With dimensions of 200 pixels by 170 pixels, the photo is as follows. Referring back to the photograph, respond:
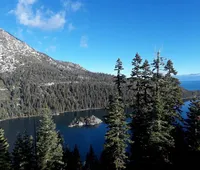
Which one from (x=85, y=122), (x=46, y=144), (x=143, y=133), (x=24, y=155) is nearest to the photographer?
(x=143, y=133)

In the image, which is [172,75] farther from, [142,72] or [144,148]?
[144,148]

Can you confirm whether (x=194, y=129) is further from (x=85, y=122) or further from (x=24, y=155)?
(x=85, y=122)

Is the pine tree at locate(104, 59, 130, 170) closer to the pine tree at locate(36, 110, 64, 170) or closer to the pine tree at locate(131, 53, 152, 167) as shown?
the pine tree at locate(131, 53, 152, 167)

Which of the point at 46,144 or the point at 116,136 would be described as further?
the point at 46,144

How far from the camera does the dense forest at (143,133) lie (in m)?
26.9

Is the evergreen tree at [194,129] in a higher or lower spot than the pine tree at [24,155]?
higher

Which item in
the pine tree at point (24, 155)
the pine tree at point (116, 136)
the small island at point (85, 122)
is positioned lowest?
the small island at point (85, 122)

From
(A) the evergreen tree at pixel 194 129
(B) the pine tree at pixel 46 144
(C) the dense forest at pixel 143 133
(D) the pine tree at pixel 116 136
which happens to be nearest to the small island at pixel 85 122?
(C) the dense forest at pixel 143 133

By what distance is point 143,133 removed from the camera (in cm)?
2977

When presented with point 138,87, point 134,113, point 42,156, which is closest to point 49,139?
point 42,156

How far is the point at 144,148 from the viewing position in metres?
28.2

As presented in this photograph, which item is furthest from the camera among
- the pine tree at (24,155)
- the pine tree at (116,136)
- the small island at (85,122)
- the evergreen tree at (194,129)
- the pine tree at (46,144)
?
the small island at (85,122)

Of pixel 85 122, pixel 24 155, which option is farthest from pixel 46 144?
pixel 85 122

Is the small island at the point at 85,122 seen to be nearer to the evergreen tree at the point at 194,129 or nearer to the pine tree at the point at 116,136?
the evergreen tree at the point at 194,129
